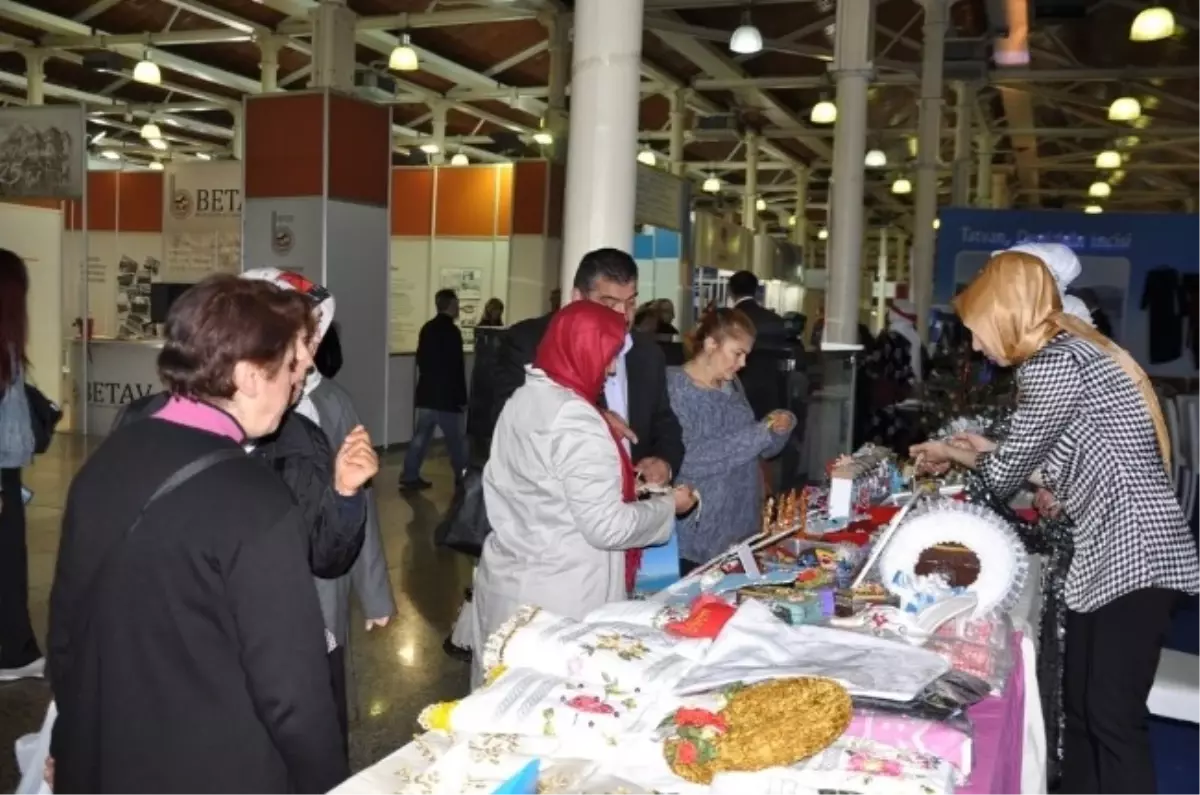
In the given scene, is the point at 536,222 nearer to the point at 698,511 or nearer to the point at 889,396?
the point at 889,396

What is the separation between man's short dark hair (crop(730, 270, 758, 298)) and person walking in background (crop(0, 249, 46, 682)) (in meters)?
3.80

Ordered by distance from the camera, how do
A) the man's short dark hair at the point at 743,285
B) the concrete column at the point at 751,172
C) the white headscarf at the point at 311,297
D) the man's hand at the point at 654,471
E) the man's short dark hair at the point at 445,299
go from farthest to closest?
the concrete column at the point at 751,172 < the man's short dark hair at the point at 445,299 < the man's short dark hair at the point at 743,285 < the man's hand at the point at 654,471 < the white headscarf at the point at 311,297

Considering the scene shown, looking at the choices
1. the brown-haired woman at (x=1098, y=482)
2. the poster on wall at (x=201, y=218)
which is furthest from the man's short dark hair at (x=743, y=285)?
the poster on wall at (x=201, y=218)

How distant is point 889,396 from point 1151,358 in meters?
3.46

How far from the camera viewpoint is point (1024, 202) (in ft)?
92.5

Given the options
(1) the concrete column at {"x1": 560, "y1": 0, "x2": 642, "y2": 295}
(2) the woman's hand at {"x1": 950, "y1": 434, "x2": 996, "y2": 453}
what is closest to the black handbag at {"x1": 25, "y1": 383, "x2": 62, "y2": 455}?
(1) the concrete column at {"x1": 560, "y1": 0, "x2": 642, "y2": 295}

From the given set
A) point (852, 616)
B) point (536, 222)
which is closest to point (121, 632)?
point (852, 616)

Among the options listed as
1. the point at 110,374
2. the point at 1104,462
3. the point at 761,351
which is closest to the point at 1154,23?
the point at 761,351

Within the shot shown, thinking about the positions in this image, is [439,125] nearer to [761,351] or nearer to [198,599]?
[761,351]

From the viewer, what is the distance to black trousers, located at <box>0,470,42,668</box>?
14.4 ft

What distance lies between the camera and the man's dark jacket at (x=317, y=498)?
7.38 ft

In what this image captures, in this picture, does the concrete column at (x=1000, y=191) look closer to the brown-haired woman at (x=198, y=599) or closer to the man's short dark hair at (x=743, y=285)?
the man's short dark hair at (x=743, y=285)

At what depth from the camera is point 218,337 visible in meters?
1.72

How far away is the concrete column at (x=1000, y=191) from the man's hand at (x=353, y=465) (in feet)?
84.7
